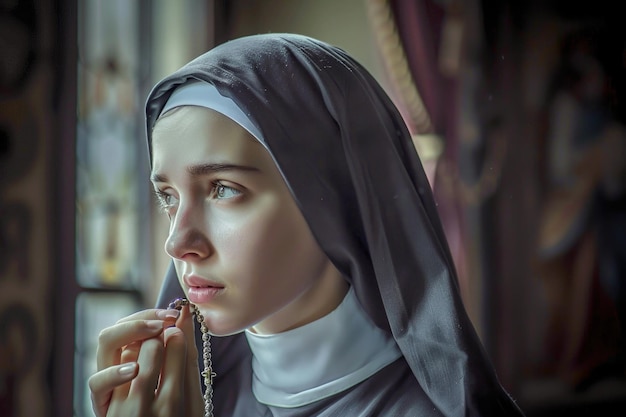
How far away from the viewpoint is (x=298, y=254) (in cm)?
83

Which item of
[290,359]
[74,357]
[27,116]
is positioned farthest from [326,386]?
[27,116]

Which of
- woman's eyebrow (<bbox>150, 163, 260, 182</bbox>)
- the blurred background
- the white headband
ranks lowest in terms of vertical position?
the blurred background

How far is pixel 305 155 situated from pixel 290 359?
0.73 ft

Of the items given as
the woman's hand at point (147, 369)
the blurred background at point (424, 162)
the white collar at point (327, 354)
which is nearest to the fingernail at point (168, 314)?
the woman's hand at point (147, 369)

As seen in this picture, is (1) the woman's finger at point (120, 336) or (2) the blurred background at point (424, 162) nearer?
(1) the woman's finger at point (120, 336)

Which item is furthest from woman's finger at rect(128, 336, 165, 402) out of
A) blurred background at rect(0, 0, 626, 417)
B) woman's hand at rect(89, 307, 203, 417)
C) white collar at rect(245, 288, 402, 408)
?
blurred background at rect(0, 0, 626, 417)

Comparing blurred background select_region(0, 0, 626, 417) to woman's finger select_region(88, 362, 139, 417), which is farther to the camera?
blurred background select_region(0, 0, 626, 417)

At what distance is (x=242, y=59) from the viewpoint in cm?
83

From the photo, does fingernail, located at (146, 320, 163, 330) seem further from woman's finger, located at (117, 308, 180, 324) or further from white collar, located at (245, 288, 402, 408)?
white collar, located at (245, 288, 402, 408)

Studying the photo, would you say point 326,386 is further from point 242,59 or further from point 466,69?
point 466,69

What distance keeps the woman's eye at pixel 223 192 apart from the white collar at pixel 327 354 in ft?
0.54

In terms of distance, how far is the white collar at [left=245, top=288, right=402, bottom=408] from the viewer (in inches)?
33.9

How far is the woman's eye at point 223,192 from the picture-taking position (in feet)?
2.67

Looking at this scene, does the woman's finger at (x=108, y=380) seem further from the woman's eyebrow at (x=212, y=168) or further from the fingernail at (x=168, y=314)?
the woman's eyebrow at (x=212, y=168)
